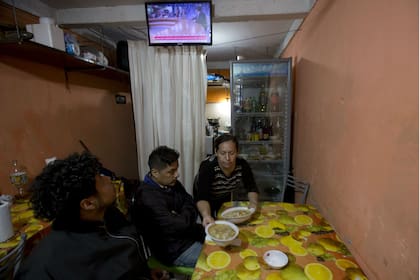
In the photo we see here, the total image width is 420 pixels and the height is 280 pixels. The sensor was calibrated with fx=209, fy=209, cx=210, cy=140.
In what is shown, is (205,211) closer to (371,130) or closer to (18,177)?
(371,130)

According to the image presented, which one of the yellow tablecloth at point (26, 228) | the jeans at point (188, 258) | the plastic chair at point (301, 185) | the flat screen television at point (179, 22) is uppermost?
the flat screen television at point (179, 22)

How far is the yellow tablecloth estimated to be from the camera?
100cm

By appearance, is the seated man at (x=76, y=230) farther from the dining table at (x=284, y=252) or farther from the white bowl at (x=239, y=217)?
the white bowl at (x=239, y=217)

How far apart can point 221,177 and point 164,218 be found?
58cm

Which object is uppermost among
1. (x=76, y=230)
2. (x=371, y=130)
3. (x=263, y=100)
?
(x=263, y=100)

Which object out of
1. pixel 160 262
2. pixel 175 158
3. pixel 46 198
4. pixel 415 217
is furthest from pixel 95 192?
pixel 415 217

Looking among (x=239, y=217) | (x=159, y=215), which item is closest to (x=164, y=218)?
(x=159, y=215)

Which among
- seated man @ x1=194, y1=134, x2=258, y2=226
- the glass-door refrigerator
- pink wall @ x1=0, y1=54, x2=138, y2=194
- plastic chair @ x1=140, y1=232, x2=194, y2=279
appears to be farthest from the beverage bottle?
plastic chair @ x1=140, y1=232, x2=194, y2=279

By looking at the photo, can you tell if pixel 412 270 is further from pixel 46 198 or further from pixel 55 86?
pixel 55 86

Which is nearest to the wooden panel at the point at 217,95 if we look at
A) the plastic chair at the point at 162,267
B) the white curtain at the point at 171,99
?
the white curtain at the point at 171,99

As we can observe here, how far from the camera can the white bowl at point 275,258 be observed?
873 millimetres

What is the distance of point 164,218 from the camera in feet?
3.84

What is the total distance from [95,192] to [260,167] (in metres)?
2.22

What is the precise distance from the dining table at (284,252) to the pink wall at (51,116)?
1553mm
